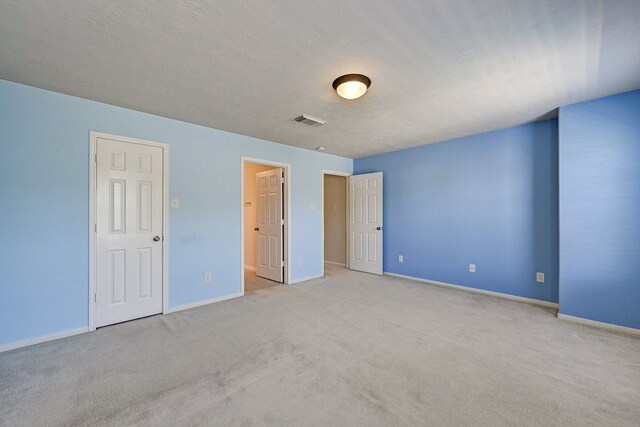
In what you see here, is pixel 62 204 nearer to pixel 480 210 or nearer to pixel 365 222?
pixel 365 222

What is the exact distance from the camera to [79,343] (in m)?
2.55

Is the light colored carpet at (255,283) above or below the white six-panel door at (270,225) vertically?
below

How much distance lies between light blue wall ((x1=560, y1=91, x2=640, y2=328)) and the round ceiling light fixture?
2502mm

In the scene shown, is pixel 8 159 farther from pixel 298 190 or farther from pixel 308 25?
pixel 298 190

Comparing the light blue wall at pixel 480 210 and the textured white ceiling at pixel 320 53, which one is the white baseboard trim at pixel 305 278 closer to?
the light blue wall at pixel 480 210

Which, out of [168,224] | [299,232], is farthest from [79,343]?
[299,232]

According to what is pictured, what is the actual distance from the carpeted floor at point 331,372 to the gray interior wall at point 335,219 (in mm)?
3155

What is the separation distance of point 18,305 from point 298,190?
359 centimetres

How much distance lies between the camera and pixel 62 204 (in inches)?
105

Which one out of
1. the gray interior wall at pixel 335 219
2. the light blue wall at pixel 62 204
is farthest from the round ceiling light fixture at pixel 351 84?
the gray interior wall at pixel 335 219

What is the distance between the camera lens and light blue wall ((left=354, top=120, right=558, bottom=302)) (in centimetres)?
361

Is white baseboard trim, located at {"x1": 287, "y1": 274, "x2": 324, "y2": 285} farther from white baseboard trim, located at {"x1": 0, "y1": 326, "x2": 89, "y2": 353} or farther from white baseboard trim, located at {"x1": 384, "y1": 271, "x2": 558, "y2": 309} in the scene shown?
white baseboard trim, located at {"x1": 0, "y1": 326, "x2": 89, "y2": 353}

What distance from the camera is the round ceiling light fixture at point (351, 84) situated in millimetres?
2291

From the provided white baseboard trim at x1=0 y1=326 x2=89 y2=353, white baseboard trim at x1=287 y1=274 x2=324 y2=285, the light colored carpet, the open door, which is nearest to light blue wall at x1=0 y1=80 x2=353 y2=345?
white baseboard trim at x1=0 y1=326 x2=89 y2=353
